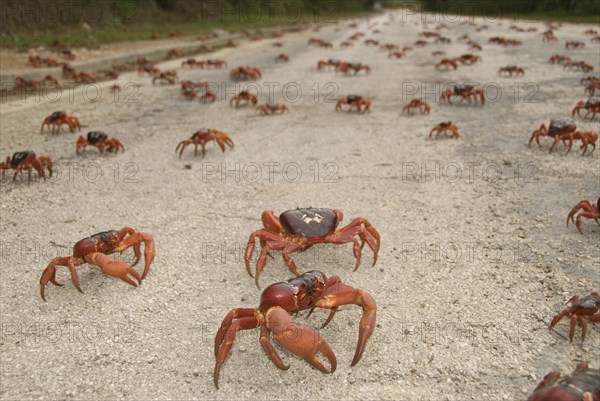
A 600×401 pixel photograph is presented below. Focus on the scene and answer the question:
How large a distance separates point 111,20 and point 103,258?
31050 mm

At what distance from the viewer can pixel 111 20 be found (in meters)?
30.8

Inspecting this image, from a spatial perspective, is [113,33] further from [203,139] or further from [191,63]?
[203,139]

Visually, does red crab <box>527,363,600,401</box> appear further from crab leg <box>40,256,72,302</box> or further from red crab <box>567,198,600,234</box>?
crab leg <box>40,256,72,302</box>

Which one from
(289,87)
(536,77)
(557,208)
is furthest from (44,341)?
(536,77)

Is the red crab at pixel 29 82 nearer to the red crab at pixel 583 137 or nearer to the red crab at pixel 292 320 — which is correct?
the red crab at pixel 292 320

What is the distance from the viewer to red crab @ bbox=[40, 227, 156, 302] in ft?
14.7

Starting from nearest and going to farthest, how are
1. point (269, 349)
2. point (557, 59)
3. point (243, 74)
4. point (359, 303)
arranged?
point (269, 349), point (359, 303), point (243, 74), point (557, 59)

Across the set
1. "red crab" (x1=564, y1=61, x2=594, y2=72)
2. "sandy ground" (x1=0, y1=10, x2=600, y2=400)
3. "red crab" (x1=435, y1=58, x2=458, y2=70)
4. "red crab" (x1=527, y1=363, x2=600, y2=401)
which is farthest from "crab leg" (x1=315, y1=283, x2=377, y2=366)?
"red crab" (x1=435, y1=58, x2=458, y2=70)

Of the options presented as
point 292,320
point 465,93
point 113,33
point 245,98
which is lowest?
point 292,320

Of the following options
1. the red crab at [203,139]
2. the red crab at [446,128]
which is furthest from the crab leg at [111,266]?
the red crab at [446,128]

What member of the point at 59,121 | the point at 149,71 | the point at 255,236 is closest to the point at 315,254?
the point at 255,236

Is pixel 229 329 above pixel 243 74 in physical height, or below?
below

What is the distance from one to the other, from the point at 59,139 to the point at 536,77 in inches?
585

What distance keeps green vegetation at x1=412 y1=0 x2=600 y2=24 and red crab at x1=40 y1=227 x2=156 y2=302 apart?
4822 centimetres
